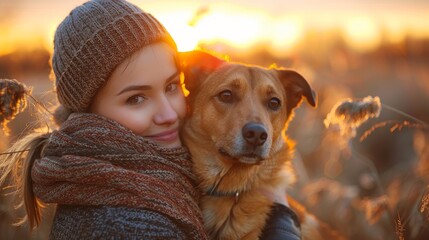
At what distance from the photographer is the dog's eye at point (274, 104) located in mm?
3705

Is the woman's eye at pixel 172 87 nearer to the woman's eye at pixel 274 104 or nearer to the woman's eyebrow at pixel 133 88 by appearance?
the woman's eyebrow at pixel 133 88

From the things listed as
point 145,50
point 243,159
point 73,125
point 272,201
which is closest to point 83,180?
point 73,125

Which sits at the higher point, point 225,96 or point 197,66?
point 197,66

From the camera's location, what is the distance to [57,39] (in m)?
3.01

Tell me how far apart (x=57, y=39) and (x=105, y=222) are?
135cm

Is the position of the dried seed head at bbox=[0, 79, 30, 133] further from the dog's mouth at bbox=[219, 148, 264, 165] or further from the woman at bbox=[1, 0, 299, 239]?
the dog's mouth at bbox=[219, 148, 264, 165]

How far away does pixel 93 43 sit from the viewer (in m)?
2.82

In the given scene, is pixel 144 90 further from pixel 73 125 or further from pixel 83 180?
pixel 83 180

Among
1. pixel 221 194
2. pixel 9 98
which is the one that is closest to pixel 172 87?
pixel 221 194

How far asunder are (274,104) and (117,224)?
184 centimetres

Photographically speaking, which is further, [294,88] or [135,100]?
[294,88]

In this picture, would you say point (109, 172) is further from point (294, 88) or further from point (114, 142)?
point (294, 88)

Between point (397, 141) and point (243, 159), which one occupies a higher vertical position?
point (243, 159)

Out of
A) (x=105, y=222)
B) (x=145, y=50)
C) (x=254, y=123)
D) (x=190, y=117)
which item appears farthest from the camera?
(x=190, y=117)
